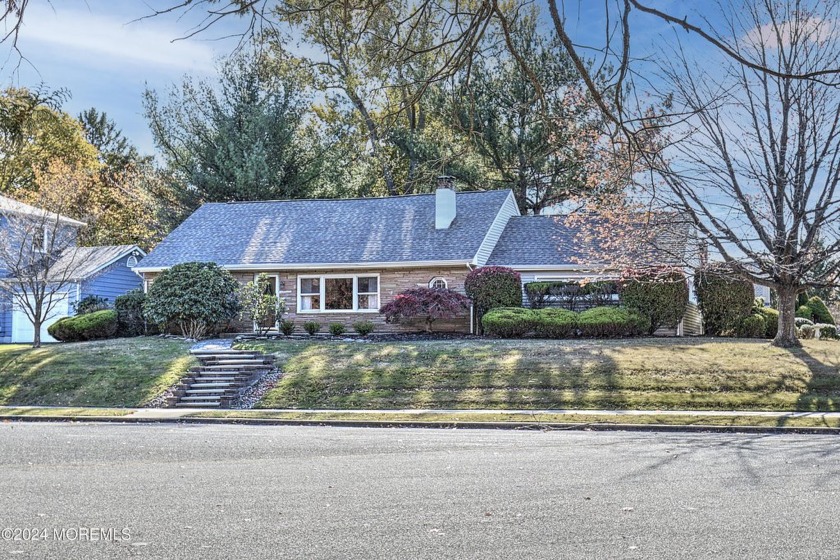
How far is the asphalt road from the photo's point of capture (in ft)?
18.5

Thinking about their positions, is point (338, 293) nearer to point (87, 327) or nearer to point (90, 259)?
point (87, 327)

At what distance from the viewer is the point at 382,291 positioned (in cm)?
2786

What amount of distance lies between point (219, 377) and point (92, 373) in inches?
138

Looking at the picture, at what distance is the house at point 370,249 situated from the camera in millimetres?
27359

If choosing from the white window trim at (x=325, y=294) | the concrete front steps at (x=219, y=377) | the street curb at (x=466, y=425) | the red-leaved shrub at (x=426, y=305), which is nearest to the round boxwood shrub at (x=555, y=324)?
the red-leaved shrub at (x=426, y=305)

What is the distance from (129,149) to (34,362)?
3392cm

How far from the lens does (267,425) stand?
15367mm

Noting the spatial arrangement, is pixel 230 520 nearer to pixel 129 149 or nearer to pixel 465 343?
pixel 465 343

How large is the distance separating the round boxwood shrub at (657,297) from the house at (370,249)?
140 cm

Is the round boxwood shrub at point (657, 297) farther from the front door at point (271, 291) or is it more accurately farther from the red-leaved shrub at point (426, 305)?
the front door at point (271, 291)

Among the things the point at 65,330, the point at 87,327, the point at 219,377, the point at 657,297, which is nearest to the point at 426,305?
the point at 657,297

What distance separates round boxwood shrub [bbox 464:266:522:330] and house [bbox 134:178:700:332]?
2.84 ft

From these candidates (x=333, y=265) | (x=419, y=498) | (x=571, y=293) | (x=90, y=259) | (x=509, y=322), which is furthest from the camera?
(x=90, y=259)

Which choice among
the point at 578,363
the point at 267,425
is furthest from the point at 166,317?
the point at 578,363
